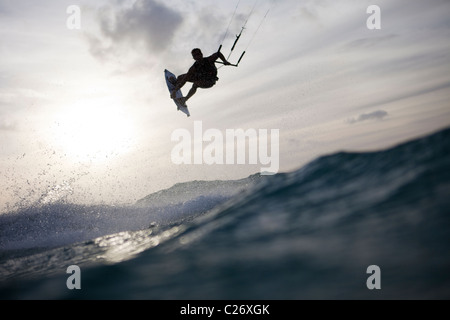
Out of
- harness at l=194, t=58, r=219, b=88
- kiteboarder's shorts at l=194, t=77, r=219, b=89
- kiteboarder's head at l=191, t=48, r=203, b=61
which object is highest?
kiteboarder's head at l=191, t=48, r=203, b=61

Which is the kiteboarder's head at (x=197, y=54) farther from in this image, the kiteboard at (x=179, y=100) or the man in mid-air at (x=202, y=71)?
the kiteboard at (x=179, y=100)

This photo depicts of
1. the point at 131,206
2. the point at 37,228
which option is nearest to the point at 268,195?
the point at 37,228

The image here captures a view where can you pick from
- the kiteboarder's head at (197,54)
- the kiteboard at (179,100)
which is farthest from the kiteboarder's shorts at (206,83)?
the kiteboard at (179,100)

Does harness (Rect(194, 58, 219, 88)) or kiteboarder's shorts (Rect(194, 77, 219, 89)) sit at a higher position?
harness (Rect(194, 58, 219, 88))

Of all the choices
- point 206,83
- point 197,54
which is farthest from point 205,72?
point 197,54

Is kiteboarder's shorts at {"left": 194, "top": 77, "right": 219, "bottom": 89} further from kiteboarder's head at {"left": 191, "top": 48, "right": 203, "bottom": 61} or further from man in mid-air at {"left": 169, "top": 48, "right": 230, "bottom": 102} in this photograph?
kiteboarder's head at {"left": 191, "top": 48, "right": 203, "bottom": 61}

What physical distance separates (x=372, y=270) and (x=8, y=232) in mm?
15857

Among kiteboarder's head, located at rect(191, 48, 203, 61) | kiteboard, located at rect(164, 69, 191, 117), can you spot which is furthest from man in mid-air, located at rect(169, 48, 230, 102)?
kiteboard, located at rect(164, 69, 191, 117)

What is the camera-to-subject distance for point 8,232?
14570 millimetres

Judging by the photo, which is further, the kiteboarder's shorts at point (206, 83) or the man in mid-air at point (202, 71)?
the kiteboarder's shorts at point (206, 83)

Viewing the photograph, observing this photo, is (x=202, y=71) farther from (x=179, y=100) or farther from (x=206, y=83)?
(x=179, y=100)
